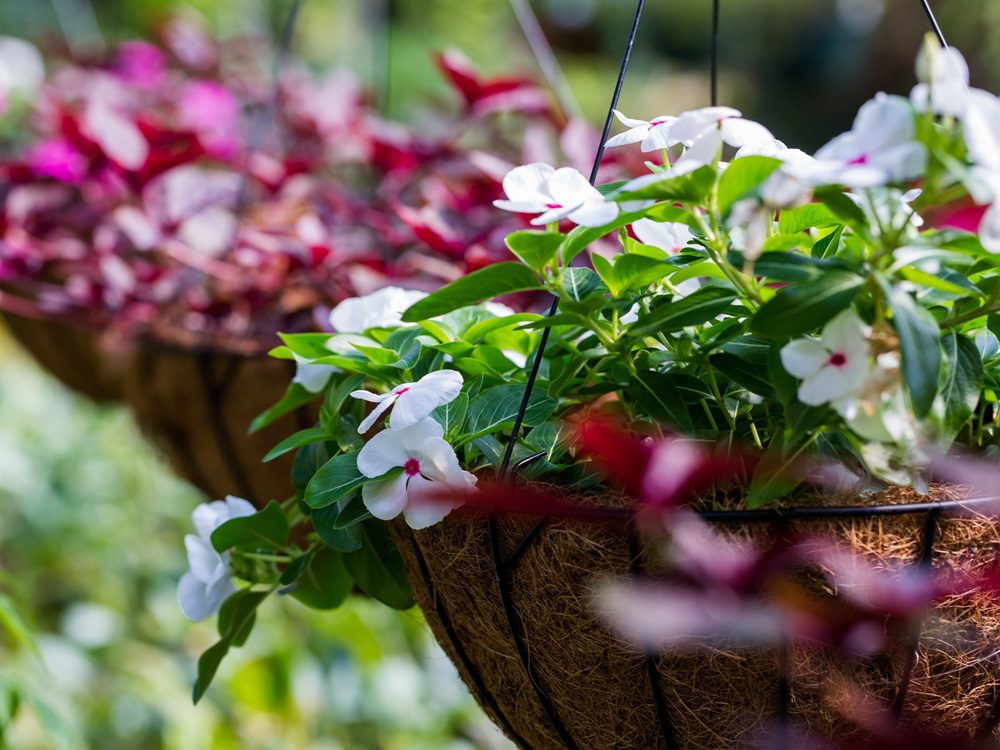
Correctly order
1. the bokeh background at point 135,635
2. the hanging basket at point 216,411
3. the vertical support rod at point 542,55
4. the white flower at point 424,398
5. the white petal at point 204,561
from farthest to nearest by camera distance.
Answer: the bokeh background at point 135,635 < the vertical support rod at point 542,55 < the hanging basket at point 216,411 < the white petal at point 204,561 < the white flower at point 424,398

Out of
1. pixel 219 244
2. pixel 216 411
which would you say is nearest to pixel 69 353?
pixel 219 244

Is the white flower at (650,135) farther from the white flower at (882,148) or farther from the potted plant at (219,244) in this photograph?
the potted plant at (219,244)

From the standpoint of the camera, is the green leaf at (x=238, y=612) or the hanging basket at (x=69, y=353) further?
the hanging basket at (x=69, y=353)

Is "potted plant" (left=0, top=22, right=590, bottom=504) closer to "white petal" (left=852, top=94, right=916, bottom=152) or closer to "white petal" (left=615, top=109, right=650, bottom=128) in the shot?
"white petal" (left=615, top=109, right=650, bottom=128)

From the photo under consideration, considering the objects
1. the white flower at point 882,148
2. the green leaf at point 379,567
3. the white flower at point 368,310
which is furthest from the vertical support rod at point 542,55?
the white flower at point 882,148

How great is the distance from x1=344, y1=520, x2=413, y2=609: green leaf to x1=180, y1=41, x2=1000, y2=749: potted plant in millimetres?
38

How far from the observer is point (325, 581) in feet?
1.81

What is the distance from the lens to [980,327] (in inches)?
17.9

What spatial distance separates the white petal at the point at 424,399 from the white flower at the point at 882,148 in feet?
0.55

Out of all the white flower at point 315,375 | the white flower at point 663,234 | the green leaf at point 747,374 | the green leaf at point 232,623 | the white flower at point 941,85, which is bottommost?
the green leaf at point 232,623

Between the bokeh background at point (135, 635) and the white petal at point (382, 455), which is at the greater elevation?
the white petal at point (382, 455)

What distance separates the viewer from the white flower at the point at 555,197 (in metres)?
0.38

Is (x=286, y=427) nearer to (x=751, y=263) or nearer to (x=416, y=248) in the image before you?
(x=416, y=248)

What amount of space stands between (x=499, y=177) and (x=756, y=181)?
1.69 feet
